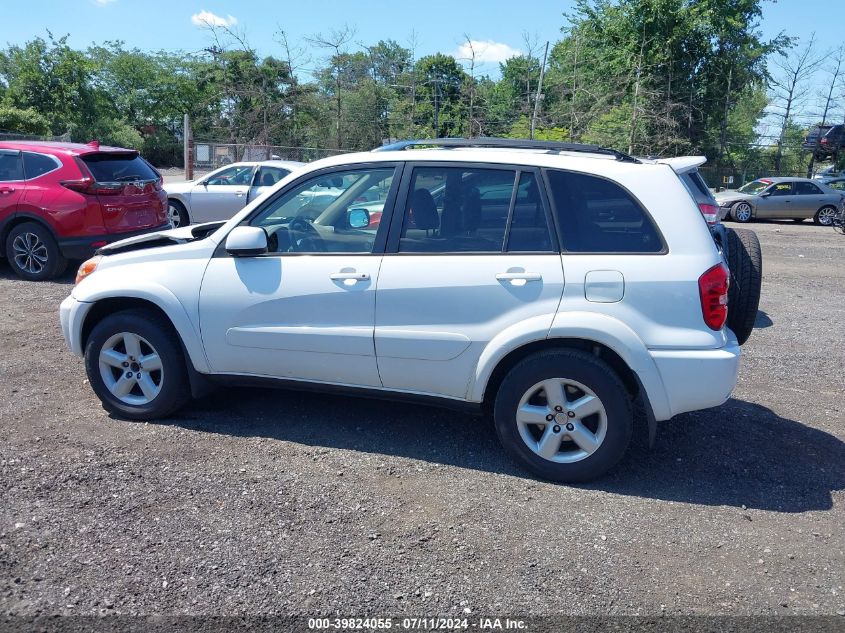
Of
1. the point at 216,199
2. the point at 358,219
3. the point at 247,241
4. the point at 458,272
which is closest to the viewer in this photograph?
the point at 458,272

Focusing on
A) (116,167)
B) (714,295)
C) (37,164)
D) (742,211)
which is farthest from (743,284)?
(742,211)

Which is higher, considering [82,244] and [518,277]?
[518,277]

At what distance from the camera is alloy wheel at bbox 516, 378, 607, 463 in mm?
4242

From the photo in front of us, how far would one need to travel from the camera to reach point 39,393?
18.5 feet

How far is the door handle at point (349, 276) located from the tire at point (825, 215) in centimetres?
2213

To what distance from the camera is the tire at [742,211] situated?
2272 centimetres

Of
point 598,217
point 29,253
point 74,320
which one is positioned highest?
point 598,217

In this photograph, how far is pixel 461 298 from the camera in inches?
171

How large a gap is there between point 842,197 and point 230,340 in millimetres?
21690

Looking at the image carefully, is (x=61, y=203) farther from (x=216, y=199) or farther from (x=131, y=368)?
(x=131, y=368)

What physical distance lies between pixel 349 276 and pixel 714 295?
2039 millimetres

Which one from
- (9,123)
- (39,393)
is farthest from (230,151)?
(39,393)

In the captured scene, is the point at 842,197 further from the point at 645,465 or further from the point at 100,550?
the point at 100,550

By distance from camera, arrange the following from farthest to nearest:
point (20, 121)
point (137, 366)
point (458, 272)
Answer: point (20, 121)
point (137, 366)
point (458, 272)
